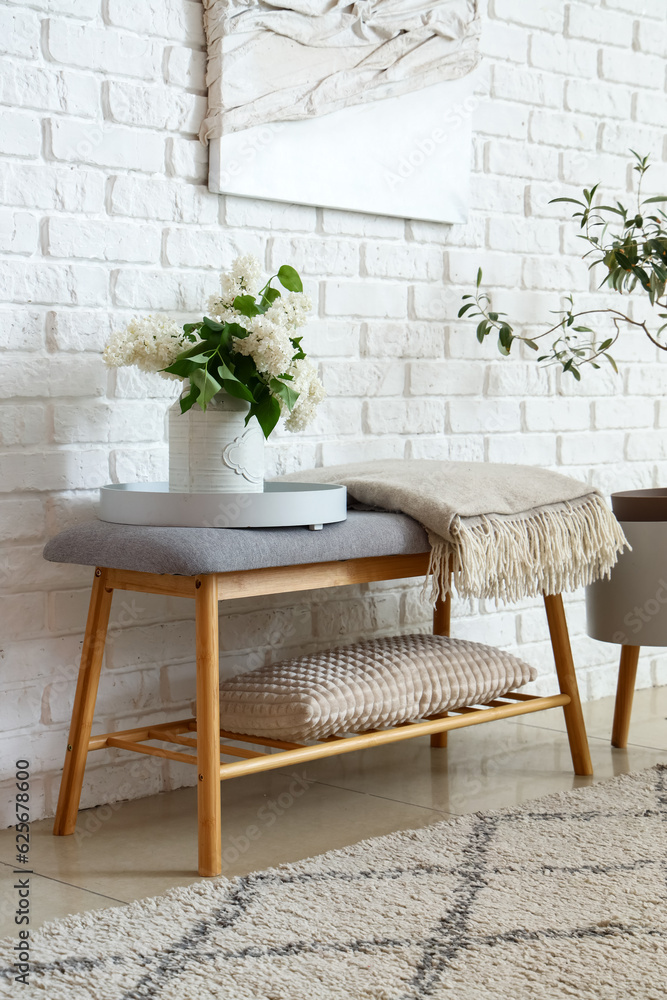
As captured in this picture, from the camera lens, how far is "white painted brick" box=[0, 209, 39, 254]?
187cm

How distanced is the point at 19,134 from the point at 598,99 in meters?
1.59

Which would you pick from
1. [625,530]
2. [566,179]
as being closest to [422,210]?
[566,179]

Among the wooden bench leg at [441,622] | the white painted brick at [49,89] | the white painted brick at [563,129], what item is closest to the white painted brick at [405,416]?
the wooden bench leg at [441,622]

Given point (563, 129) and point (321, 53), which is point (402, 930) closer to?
point (321, 53)

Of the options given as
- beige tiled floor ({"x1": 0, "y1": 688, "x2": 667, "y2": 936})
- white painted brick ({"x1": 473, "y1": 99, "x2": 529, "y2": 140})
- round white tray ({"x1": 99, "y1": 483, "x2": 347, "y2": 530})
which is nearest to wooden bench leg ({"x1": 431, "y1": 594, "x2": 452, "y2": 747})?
beige tiled floor ({"x1": 0, "y1": 688, "x2": 667, "y2": 936})

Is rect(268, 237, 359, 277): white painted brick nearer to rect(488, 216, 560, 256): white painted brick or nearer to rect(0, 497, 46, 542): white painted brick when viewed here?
rect(488, 216, 560, 256): white painted brick

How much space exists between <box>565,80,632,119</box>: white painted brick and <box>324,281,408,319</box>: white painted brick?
754 mm

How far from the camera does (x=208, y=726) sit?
1617mm

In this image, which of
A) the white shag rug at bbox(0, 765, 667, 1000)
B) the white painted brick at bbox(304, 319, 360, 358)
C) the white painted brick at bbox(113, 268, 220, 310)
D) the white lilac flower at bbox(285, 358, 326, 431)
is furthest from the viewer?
the white painted brick at bbox(304, 319, 360, 358)

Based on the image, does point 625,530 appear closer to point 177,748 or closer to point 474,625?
point 474,625

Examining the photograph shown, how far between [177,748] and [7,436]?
0.68m

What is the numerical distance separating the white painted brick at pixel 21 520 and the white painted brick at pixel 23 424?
0.33 feet

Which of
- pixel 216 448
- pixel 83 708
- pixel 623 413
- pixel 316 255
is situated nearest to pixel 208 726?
pixel 83 708

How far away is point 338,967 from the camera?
1.31m
